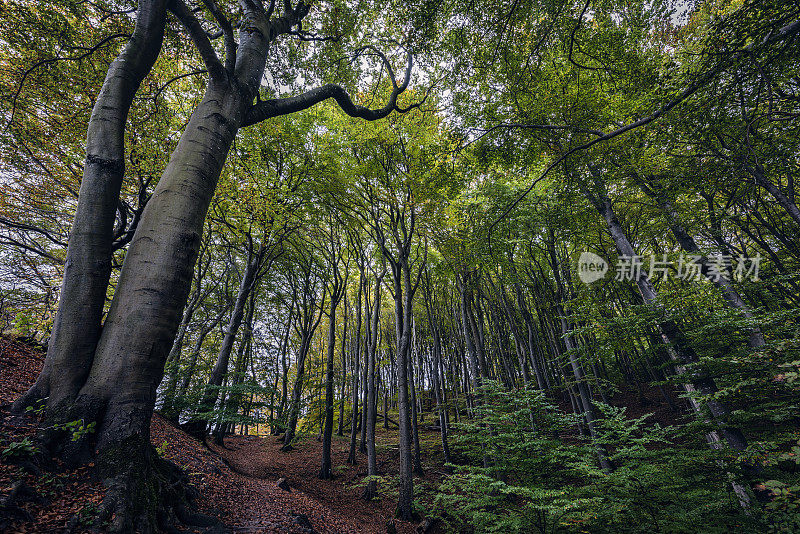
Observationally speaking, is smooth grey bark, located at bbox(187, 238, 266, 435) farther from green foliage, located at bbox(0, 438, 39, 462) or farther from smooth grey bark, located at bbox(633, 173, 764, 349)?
smooth grey bark, located at bbox(633, 173, 764, 349)

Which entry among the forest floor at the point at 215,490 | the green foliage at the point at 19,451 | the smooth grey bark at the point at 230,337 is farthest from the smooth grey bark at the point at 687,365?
the smooth grey bark at the point at 230,337

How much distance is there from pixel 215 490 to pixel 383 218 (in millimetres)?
8779

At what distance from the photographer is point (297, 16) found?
4855 millimetres

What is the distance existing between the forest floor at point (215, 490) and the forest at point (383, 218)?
3 centimetres

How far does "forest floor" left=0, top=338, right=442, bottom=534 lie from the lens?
1719mm

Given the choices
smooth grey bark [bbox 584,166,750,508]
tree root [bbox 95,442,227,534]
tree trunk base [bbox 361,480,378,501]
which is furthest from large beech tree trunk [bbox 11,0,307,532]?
tree trunk base [bbox 361,480,378,501]

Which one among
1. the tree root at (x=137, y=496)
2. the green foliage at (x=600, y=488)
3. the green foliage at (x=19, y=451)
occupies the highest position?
the green foliage at (x=19, y=451)

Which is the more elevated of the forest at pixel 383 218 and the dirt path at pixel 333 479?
the forest at pixel 383 218

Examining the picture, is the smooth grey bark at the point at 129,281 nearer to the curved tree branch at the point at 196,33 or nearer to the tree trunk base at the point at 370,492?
the curved tree branch at the point at 196,33

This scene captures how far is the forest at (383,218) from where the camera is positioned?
7.57ft

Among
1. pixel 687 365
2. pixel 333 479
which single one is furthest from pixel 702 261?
pixel 333 479

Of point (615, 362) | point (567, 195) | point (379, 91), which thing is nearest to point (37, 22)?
point (379, 91)

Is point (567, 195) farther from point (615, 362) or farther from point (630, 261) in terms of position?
point (615, 362)

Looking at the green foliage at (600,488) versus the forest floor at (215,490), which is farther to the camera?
the green foliage at (600,488)
